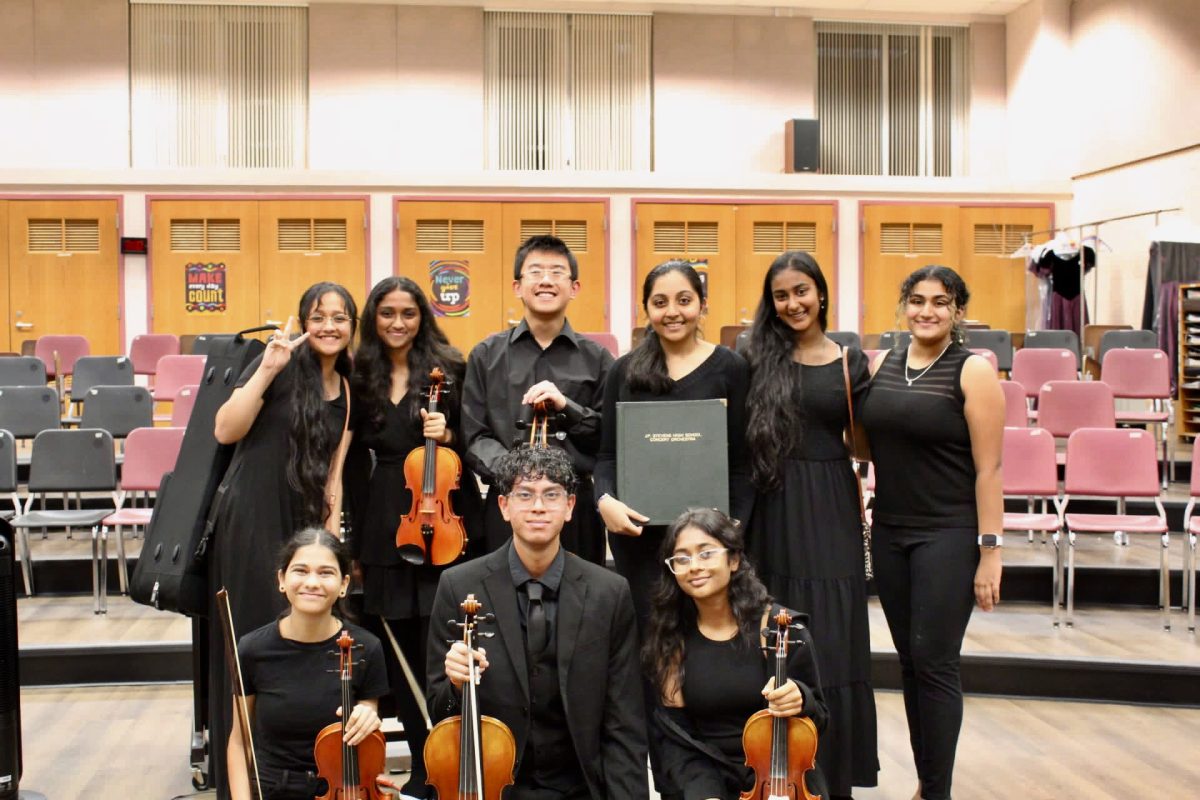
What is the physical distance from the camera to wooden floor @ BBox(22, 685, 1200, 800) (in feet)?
11.3

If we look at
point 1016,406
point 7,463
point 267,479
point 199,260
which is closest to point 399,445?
point 267,479

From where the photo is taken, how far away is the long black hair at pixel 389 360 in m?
A: 3.00

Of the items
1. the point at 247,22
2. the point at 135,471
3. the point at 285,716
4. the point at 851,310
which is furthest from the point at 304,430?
the point at 247,22

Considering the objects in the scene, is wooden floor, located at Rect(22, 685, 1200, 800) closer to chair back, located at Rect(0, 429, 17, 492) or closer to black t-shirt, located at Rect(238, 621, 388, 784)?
black t-shirt, located at Rect(238, 621, 388, 784)

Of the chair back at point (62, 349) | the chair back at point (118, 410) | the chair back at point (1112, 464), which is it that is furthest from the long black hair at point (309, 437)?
the chair back at point (62, 349)

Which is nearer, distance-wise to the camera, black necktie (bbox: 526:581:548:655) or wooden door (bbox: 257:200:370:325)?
black necktie (bbox: 526:581:548:655)

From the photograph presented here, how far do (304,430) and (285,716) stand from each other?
0.68 m

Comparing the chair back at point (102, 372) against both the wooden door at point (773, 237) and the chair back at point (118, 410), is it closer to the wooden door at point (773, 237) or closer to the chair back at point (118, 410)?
the chair back at point (118, 410)

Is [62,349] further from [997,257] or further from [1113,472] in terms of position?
[997,257]

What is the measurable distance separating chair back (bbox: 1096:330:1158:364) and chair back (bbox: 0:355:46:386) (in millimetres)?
7141

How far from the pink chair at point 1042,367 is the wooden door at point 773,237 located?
10.6 ft

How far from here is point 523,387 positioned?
117 inches

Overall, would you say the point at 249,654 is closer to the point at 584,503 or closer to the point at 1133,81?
the point at 584,503

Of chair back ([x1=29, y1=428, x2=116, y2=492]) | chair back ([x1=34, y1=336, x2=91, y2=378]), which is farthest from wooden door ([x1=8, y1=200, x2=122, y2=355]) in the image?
chair back ([x1=29, y1=428, x2=116, y2=492])
